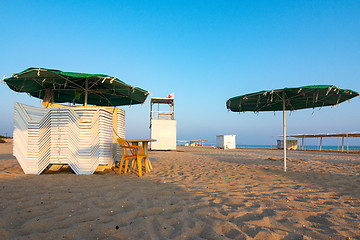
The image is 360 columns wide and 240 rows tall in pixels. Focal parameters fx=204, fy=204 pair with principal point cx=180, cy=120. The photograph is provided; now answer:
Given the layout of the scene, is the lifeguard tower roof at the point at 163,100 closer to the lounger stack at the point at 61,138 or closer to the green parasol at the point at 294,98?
the green parasol at the point at 294,98

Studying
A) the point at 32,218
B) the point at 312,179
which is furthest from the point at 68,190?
the point at 312,179

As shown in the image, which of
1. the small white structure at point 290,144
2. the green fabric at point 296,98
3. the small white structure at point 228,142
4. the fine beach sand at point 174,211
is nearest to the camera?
the fine beach sand at point 174,211

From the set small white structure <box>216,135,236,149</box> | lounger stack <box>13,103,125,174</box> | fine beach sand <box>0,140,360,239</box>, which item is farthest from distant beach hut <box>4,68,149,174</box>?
small white structure <box>216,135,236,149</box>

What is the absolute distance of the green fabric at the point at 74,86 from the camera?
536 centimetres

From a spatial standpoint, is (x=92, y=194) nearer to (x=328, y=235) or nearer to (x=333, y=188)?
(x=328, y=235)

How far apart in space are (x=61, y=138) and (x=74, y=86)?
2.52m

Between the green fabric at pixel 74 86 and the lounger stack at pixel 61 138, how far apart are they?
91cm

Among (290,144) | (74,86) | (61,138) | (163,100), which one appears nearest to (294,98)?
(61,138)

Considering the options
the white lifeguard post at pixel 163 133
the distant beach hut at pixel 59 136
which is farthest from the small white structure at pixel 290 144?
the distant beach hut at pixel 59 136

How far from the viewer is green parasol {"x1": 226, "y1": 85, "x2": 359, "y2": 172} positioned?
218 inches

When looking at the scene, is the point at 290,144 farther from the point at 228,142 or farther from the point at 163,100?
the point at 163,100

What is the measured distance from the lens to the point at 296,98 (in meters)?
6.62

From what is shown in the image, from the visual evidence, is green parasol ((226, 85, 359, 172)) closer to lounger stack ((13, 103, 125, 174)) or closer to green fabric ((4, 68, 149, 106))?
green fabric ((4, 68, 149, 106))

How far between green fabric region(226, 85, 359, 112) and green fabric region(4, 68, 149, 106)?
356 cm
